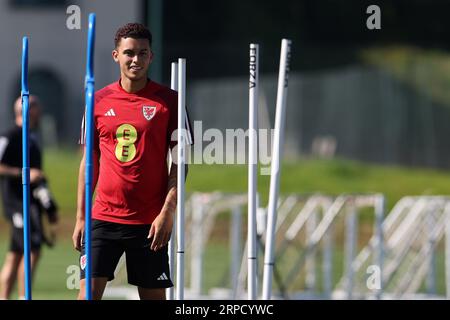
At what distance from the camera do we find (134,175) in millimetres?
7684

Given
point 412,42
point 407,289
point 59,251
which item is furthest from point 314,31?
point 407,289

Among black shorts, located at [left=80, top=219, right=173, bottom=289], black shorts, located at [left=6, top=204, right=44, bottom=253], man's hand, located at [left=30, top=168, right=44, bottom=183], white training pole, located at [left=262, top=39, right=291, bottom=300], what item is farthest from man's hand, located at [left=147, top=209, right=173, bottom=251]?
black shorts, located at [left=6, top=204, right=44, bottom=253]

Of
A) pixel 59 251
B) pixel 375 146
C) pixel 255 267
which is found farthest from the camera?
pixel 375 146

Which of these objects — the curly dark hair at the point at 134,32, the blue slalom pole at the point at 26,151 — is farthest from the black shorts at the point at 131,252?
the curly dark hair at the point at 134,32

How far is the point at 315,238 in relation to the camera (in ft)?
47.2

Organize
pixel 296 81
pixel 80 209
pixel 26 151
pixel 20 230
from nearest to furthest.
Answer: pixel 26 151 < pixel 80 209 < pixel 20 230 < pixel 296 81

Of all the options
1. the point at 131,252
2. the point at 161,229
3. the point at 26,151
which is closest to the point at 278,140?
the point at 161,229

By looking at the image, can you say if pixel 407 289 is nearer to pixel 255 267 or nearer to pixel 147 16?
pixel 255 267

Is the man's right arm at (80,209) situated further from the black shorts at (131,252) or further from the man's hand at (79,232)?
the black shorts at (131,252)

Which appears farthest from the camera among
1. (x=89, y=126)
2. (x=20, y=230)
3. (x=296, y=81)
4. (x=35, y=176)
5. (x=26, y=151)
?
(x=296, y=81)

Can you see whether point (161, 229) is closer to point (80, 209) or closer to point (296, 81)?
point (80, 209)

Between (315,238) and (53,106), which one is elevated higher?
(53,106)

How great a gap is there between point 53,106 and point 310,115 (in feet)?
25.1

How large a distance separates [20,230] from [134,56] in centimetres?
617
